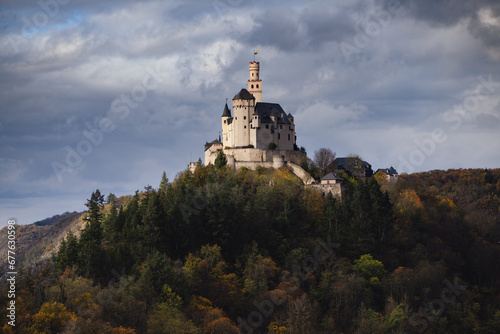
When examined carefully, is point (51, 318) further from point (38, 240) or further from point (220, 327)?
point (38, 240)

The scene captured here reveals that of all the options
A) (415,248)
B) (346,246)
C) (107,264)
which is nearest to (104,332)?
(107,264)

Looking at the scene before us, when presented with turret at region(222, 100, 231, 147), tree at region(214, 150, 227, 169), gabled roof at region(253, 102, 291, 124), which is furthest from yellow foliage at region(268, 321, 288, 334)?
turret at region(222, 100, 231, 147)

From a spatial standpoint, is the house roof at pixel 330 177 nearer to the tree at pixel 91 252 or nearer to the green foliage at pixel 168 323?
the tree at pixel 91 252

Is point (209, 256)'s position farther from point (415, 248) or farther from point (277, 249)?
point (415, 248)

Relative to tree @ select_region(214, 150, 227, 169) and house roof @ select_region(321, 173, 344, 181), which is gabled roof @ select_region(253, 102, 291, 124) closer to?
tree @ select_region(214, 150, 227, 169)

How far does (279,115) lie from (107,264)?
3499 cm

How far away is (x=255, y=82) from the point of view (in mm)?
97062

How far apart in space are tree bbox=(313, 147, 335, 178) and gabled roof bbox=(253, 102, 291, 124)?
19.5 ft

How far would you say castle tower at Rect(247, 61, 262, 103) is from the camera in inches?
3812

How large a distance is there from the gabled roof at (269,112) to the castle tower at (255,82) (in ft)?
9.56

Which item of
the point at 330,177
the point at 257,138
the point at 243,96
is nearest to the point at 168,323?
the point at 330,177

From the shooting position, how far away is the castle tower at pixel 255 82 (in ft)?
318

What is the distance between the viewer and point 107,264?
67.1 metres

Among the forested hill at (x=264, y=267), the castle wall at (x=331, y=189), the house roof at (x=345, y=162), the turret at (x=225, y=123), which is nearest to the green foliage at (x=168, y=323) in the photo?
the forested hill at (x=264, y=267)
